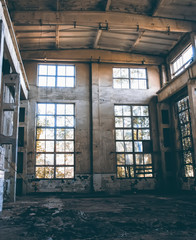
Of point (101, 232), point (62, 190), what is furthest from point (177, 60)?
point (101, 232)

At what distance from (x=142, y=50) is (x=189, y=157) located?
23.0 ft

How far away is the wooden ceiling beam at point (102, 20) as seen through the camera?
Answer: 443 inches

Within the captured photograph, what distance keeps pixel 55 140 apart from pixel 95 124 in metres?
2.44

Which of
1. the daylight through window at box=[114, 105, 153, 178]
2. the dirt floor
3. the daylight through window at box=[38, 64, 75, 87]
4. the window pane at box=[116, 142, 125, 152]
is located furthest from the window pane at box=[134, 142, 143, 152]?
the dirt floor

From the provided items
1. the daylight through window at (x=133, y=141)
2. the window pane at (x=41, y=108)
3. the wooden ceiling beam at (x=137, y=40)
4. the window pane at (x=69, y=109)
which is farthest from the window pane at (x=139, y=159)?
the wooden ceiling beam at (x=137, y=40)

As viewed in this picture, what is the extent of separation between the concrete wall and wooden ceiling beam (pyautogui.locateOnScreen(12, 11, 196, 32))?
12.4 ft

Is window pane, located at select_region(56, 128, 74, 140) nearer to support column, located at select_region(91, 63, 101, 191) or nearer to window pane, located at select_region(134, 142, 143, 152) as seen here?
support column, located at select_region(91, 63, 101, 191)

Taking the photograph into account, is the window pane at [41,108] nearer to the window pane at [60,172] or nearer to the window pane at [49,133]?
the window pane at [49,133]

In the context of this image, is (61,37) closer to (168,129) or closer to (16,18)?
(16,18)

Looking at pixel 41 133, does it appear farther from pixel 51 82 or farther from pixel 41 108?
pixel 51 82

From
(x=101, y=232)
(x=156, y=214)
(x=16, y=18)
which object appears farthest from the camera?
(x=16, y=18)

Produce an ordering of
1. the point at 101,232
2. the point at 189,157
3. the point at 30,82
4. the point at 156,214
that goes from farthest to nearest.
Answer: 1. the point at 30,82
2. the point at 189,157
3. the point at 156,214
4. the point at 101,232

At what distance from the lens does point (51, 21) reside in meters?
11.3

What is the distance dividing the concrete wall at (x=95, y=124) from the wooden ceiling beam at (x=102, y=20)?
3794 mm
